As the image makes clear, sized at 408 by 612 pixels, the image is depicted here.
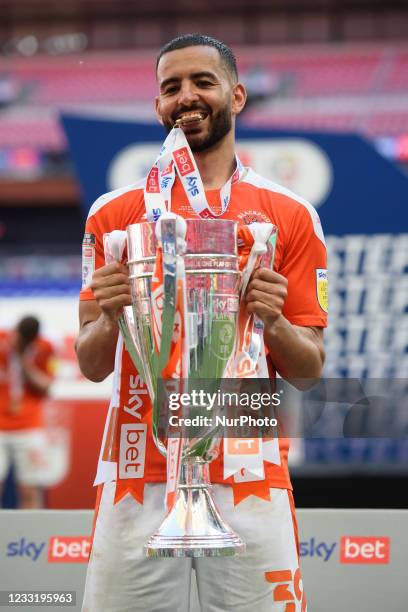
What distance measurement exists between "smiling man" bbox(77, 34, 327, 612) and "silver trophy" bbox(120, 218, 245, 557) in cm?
6

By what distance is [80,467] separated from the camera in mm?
5434

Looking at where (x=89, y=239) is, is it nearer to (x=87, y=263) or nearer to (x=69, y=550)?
(x=87, y=263)

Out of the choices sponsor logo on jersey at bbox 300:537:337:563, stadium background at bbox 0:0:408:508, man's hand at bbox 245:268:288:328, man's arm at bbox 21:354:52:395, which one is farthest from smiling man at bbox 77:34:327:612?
stadium background at bbox 0:0:408:508

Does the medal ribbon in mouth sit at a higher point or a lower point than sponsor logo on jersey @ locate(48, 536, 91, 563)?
higher

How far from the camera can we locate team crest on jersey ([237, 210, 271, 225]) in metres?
1.65

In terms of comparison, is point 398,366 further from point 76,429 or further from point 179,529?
point 179,529

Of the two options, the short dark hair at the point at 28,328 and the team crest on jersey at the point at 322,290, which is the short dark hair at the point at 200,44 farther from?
the short dark hair at the point at 28,328

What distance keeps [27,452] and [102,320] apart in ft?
13.4

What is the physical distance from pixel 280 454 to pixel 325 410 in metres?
0.22

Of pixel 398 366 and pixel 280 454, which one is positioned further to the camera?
pixel 398 366

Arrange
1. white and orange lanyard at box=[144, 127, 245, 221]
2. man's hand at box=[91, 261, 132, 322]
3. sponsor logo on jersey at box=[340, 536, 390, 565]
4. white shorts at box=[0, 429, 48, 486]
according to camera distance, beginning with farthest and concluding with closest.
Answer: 1. white shorts at box=[0, 429, 48, 486]
2. sponsor logo on jersey at box=[340, 536, 390, 565]
3. white and orange lanyard at box=[144, 127, 245, 221]
4. man's hand at box=[91, 261, 132, 322]

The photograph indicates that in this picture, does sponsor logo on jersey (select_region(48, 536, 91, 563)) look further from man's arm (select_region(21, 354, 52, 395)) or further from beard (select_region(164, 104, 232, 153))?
man's arm (select_region(21, 354, 52, 395))

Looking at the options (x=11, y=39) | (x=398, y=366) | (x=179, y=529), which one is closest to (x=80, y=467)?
(x=398, y=366)

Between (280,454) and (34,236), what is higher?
(34,236)
